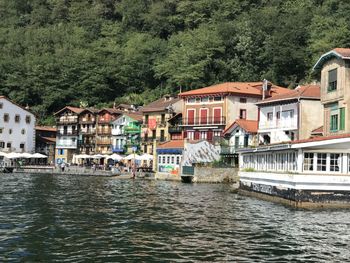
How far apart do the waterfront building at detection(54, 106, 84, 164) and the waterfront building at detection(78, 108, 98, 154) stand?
102 cm

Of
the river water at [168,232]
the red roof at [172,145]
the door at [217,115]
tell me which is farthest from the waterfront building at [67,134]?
the river water at [168,232]

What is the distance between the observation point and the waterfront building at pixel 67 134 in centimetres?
11756

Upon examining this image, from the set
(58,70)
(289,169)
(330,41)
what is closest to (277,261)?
(289,169)

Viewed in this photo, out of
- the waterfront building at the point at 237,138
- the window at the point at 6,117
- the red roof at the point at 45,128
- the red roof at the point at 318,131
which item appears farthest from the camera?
the red roof at the point at 45,128

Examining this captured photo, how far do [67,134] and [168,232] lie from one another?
96461 mm

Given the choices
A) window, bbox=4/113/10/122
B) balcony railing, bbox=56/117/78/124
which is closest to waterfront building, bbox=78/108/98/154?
balcony railing, bbox=56/117/78/124

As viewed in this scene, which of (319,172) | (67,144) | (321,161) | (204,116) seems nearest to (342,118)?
(321,161)

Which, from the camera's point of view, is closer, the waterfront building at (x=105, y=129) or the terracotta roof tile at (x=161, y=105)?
the terracotta roof tile at (x=161, y=105)

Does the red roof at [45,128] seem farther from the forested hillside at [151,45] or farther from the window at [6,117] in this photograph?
the window at [6,117]

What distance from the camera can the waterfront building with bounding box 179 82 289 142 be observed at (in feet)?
272

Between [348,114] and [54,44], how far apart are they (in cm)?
13231

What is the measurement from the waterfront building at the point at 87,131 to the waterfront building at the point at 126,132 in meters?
6.12

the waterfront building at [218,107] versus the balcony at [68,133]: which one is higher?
the waterfront building at [218,107]

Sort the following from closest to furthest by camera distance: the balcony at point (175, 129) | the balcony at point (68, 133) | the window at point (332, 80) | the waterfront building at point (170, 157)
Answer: the window at point (332, 80) → the waterfront building at point (170, 157) → the balcony at point (175, 129) → the balcony at point (68, 133)
